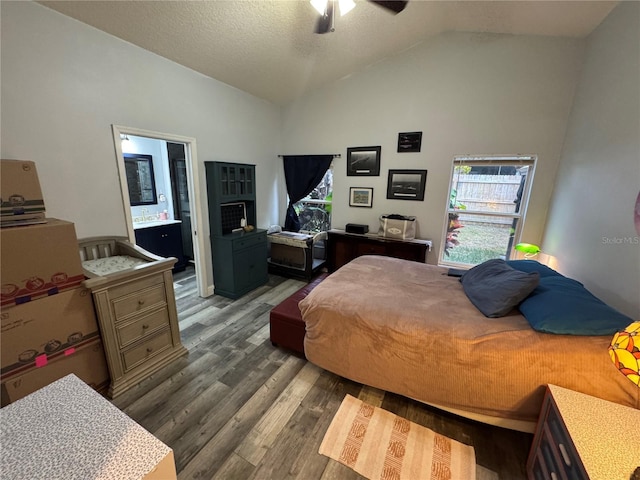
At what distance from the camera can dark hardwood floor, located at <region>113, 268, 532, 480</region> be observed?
1467mm

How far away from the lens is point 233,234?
3.48 metres

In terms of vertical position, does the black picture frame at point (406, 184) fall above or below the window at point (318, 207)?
above

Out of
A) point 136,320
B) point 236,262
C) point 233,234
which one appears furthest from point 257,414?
point 233,234

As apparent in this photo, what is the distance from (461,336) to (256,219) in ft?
10.3

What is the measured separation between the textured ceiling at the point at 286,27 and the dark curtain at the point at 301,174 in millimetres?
1170

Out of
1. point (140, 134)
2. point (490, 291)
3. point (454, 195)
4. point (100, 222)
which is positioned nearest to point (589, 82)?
point (454, 195)

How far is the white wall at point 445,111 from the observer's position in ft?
9.40

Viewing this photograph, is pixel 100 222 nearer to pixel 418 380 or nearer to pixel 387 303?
pixel 387 303

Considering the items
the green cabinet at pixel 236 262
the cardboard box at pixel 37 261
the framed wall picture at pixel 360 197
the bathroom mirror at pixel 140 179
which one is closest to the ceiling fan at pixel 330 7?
the cardboard box at pixel 37 261

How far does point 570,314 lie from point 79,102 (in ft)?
12.3

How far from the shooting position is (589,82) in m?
2.48

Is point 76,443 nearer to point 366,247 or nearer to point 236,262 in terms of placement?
point 236,262

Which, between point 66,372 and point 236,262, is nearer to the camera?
point 66,372

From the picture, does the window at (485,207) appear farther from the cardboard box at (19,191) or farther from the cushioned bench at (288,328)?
the cardboard box at (19,191)
